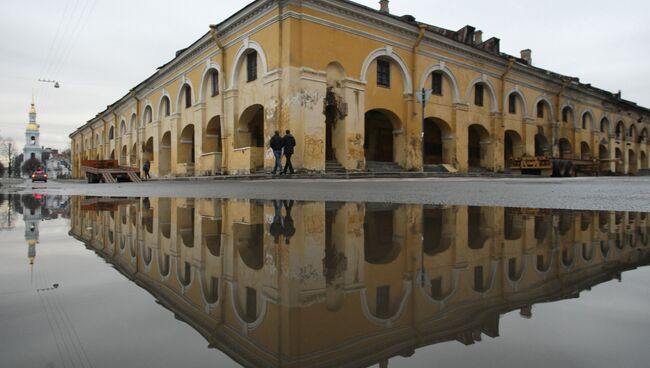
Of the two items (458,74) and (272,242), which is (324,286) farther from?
(458,74)

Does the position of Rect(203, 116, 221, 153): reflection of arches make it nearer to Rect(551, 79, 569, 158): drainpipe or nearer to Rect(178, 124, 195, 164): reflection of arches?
Rect(178, 124, 195, 164): reflection of arches

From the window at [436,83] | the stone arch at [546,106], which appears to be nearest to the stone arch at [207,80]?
the window at [436,83]

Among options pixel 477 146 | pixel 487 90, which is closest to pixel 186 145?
pixel 487 90

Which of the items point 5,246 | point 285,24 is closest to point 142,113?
point 285,24

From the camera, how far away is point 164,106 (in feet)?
92.4

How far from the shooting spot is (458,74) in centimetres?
2252

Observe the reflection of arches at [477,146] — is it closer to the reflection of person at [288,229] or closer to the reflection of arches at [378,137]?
the reflection of arches at [378,137]

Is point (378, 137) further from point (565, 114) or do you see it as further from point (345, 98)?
point (565, 114)

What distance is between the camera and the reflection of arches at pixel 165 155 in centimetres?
2795

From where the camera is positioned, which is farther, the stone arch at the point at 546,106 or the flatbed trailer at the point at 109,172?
the stone arch at the point at 546,106

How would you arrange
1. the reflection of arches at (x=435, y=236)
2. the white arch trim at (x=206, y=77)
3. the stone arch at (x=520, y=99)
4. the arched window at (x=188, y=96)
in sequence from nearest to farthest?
1. the reflection of arches at (x=435, y=236)
2. the white arch trim at (x=206, y=77)
3. the arched window at (x=188, y=96)
4. the stone arch at (x=520, y=99)

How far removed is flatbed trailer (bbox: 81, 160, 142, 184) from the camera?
21875 millimetres

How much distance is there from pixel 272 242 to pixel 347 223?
2.97ft

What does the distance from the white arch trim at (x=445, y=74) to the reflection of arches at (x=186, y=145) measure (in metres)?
14.2
